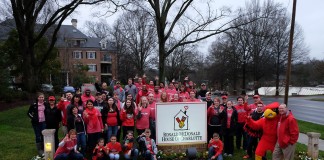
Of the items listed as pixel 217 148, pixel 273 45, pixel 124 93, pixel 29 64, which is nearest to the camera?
pixel 217 148

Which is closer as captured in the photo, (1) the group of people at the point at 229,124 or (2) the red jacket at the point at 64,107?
(1) the group of people at the point at 229,124

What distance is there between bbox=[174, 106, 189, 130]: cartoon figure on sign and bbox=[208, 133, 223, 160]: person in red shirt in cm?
125

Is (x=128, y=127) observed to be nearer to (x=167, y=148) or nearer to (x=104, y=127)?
(x=104, y=127)

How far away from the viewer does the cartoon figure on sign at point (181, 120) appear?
8930 millimetres

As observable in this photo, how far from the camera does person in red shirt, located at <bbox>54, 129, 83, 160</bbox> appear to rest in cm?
709

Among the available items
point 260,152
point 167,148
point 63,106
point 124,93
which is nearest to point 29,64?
point 124,93

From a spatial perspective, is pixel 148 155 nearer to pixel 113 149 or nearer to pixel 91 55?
pixel 113 149

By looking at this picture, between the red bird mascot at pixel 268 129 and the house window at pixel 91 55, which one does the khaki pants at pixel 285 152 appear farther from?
the house window at pixel 91 55

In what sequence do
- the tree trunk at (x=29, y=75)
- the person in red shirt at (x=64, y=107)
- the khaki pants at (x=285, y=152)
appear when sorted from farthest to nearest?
the tree trunk at (x=29, y=75) → the person in red shirt at (x=64, y=107) → the khaki pants at (x=285, y=152)

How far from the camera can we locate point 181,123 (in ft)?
29.4

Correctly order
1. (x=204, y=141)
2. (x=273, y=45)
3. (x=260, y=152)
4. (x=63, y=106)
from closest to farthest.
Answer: (x=260, y=152), (x=63, y=106), (x=204, y=141), (x=273, y=45)

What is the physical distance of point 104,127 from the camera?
8375 millimetres

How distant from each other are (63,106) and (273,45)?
148ft

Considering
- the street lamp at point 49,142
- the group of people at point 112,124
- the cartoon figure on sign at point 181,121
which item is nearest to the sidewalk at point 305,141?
the group of people at point 112,124
